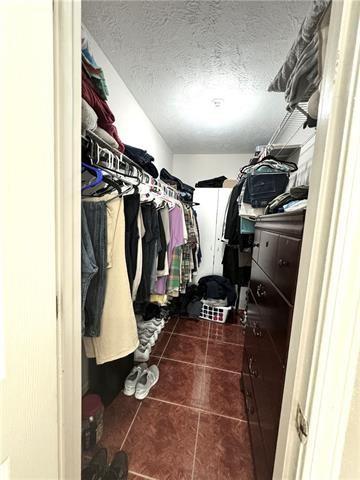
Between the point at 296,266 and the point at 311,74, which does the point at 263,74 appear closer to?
the point at 311,74

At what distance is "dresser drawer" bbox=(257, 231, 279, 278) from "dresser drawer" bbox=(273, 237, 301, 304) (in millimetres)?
51

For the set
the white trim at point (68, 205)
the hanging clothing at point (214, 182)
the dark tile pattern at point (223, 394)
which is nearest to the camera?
the white trim at point (68, 205)

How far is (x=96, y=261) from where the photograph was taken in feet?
2.89

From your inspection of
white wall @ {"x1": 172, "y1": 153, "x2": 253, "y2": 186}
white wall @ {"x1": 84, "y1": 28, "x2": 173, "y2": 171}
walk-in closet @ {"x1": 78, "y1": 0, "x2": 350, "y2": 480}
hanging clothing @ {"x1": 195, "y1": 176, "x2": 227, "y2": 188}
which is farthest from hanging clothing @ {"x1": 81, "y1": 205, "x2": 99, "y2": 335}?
white wall @ {"x1": 172, "y1": 153, "x2": 253, "y2": 186}

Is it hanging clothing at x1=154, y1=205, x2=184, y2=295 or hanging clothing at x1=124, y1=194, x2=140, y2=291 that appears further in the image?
hanging clothing at x1=154, y1=205, x2=184, y2=295

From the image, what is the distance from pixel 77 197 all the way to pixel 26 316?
0.33 metres

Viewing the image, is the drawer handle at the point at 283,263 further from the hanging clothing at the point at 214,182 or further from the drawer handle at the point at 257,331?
the hanging clothing at the point at 214,182

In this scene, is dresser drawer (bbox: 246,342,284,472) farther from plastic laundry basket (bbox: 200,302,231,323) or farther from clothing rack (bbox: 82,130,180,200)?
plastic laundry basket (bbox: 200,302,231,323)

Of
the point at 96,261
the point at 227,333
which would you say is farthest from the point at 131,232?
the point at 227,333

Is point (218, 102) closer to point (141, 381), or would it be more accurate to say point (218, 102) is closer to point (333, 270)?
point (333, 270)

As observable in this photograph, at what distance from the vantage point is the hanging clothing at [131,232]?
42.4 inches

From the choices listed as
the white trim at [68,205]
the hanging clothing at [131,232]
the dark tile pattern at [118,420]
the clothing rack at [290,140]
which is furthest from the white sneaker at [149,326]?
the clothing rack at [290,140]

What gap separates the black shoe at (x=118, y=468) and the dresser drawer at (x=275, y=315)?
3.16 feet

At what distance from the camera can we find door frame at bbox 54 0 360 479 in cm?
35
